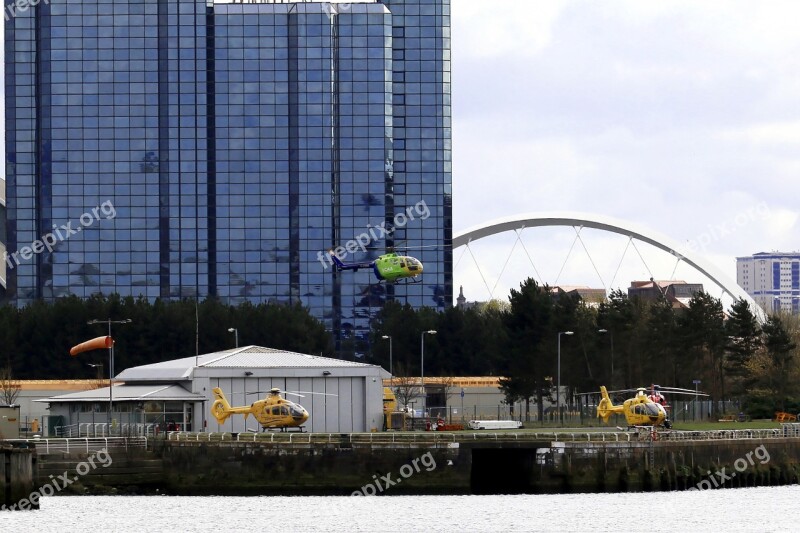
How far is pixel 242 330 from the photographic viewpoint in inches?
6713

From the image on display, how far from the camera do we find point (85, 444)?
296ft

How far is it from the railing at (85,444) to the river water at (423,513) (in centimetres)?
253

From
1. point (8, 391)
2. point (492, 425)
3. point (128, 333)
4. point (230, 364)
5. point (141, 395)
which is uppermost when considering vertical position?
point (128, 333)

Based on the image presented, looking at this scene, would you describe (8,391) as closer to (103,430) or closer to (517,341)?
(517,341)

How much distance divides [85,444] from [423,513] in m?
18.2

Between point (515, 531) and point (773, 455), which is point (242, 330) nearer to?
point (773, 455)

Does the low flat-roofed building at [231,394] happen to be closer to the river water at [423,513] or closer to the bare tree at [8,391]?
the river water at [423,513]

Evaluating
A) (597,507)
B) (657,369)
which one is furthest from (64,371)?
(597,507)

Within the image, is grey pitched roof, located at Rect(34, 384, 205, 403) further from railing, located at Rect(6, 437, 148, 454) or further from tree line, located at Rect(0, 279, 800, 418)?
tree line, located at Rect(0, 279, 800, 418)

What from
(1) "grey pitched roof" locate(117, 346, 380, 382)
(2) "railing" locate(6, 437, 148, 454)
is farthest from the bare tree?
(2) "railing" locate(6, 437, 148, 454)

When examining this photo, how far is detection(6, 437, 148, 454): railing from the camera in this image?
8944 centimetres

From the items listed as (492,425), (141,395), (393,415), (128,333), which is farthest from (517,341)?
(141,395)

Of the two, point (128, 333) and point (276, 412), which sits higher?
point (128, 333)

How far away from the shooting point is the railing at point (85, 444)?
293 ft
